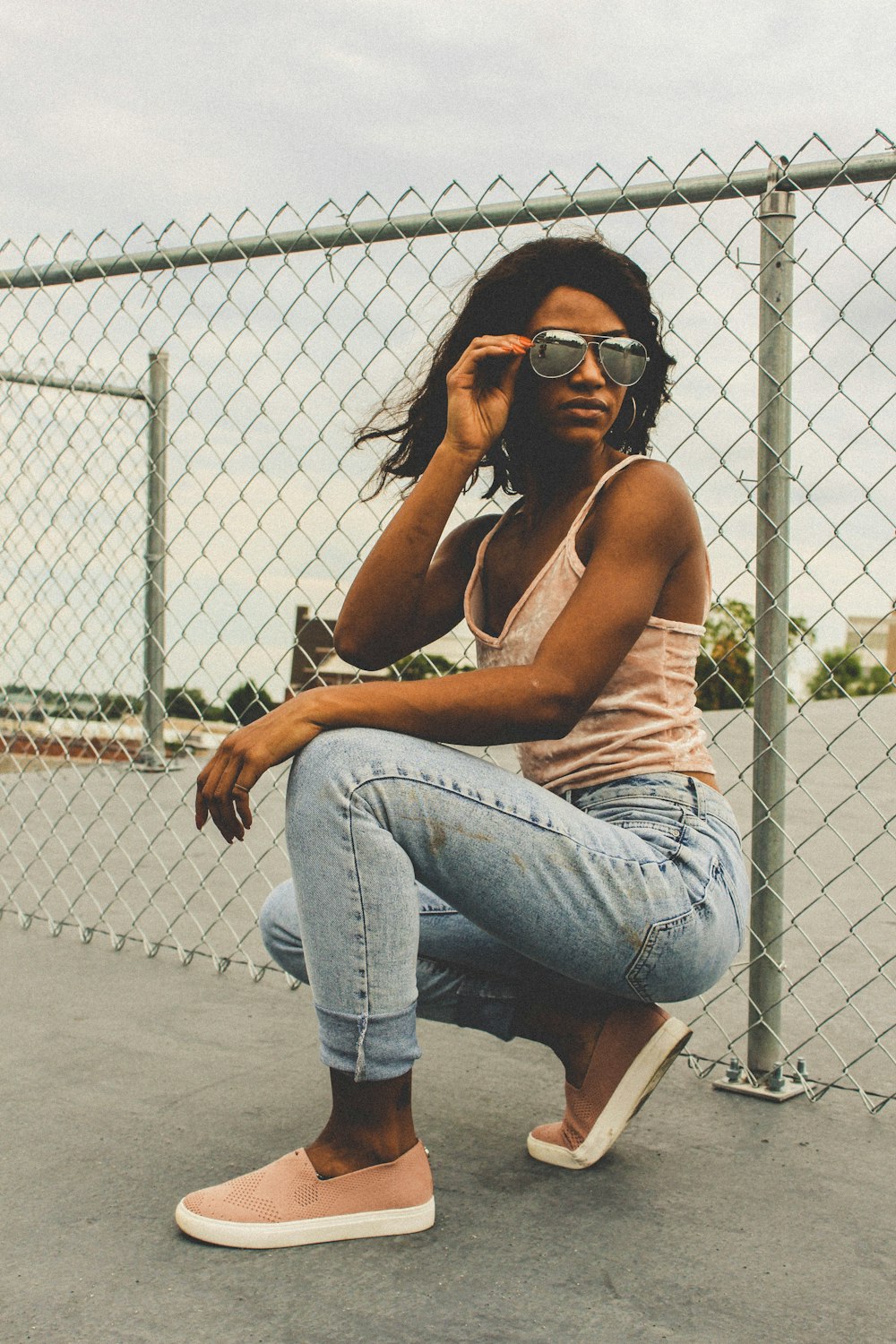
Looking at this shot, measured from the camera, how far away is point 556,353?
198 cm

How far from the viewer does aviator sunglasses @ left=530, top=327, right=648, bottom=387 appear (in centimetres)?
197

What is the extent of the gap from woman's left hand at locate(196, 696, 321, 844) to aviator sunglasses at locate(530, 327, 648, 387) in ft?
2.31

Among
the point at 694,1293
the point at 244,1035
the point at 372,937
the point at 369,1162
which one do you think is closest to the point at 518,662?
the point at 372,937

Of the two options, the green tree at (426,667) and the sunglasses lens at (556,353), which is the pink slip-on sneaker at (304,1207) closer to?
the sunglasses lens at (556,353)

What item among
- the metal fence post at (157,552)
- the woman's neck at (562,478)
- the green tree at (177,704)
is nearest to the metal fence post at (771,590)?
the woman's neck at (562,478)

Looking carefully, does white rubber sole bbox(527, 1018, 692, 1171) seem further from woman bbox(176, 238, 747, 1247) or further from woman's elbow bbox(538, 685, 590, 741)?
woman's elbow bbox(538, 685, 590, 741)

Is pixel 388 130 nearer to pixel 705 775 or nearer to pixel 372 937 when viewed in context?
pixel 705 775

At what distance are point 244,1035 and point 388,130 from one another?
203 centimetres

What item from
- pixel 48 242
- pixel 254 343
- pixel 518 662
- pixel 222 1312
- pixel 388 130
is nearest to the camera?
pixel 222 1312

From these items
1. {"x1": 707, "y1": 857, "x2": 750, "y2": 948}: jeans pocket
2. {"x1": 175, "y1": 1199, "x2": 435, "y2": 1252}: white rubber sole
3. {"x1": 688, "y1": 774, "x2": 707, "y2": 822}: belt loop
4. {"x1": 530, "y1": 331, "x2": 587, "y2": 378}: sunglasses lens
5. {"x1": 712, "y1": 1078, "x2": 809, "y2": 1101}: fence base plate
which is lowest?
{"x1": 175, "y1": 1199, "x2": 435, "y2": 1252}: white rubber sole

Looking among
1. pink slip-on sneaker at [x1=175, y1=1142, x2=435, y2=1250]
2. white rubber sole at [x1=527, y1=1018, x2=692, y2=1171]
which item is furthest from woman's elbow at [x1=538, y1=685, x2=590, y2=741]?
pink slip-on sneaker at [x1=175, y1=1142, x2=435, y2=1250]

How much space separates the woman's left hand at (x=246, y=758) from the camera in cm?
175

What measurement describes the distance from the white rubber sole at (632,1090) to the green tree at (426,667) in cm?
120

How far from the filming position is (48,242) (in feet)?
11.3
